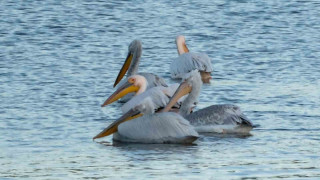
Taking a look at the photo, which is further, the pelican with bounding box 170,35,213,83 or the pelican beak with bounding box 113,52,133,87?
the pelican with bounding box 170,35,213,83

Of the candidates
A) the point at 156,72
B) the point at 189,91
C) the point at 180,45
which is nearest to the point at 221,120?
the point at 189,91

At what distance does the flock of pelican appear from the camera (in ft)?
28.9

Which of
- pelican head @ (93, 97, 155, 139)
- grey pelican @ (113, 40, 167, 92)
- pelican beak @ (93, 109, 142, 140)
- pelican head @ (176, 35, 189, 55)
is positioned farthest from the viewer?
pelican head @ (176, 35, 189, 55)

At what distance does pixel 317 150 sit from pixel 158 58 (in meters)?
5.65

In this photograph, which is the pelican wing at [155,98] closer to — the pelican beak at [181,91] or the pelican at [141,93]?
the pelican at [141,93]

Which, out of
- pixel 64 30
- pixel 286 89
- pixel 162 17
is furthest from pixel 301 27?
pixel 286 89

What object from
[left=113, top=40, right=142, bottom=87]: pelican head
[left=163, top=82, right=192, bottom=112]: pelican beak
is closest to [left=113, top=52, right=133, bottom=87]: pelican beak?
[left=113, top=40, right=142, bottom=87]: pelican head

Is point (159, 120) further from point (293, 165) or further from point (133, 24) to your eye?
point (133, 24)

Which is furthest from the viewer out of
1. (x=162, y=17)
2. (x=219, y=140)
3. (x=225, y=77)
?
(x=162, y=17)

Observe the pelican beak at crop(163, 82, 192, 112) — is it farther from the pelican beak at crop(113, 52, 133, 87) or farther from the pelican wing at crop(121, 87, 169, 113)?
the pelican beak at crop(113, 52, 133, 87)

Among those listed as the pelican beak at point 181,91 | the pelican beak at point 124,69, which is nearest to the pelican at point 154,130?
the pelican beak at point 181,91

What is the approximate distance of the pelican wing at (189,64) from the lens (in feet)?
41.5

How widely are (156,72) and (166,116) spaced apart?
4.23 meters

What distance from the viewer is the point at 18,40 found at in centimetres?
1477
